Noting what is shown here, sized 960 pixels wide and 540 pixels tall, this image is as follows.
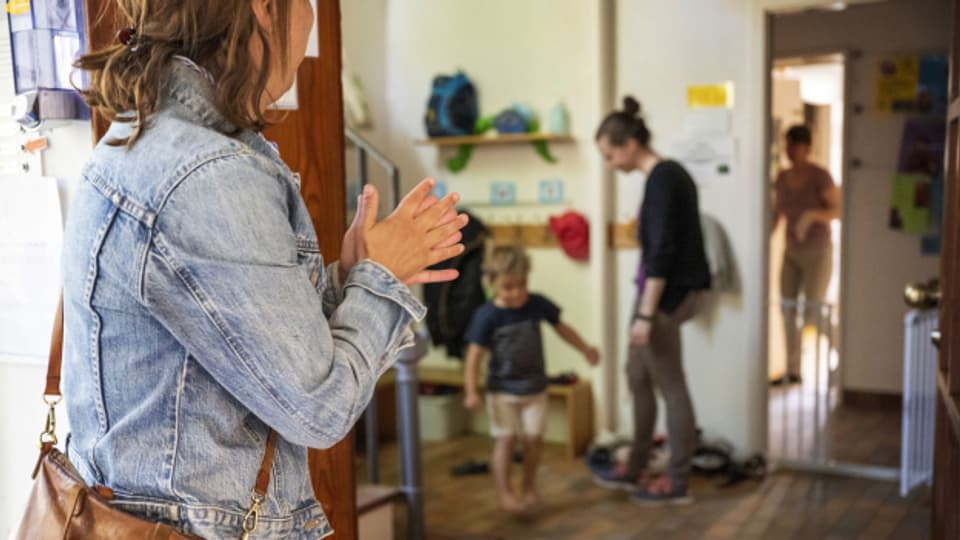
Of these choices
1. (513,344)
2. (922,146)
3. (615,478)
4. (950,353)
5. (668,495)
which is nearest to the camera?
(950,353)

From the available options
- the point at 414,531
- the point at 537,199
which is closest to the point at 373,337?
the point at 414,531

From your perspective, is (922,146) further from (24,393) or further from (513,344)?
(24,393)

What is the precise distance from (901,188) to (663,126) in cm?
144

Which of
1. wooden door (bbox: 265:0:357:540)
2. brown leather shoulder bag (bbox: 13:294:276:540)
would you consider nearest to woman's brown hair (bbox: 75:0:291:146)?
brown leather shoulder bag (bbox: 13:294:276:540)

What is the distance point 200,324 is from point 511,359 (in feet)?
8.95

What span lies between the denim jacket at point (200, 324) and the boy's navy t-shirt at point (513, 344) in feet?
8.45

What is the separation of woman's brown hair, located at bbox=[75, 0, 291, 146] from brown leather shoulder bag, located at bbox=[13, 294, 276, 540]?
0.35m

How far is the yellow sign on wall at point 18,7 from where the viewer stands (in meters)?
1.49

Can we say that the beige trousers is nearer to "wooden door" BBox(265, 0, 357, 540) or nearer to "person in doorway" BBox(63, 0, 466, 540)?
"wooden door" BBox(265, 0, 357, 540)

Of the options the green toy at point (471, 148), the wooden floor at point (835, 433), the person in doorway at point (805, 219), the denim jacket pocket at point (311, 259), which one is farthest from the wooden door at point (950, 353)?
the person in doorway at point (805, 219)

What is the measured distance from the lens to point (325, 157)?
175cm

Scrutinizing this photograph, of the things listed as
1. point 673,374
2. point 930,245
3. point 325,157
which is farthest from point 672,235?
point 930,245

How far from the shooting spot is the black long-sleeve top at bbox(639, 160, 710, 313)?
3.46 m

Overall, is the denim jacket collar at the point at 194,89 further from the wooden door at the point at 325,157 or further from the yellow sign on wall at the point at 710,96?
the yellow sign on wall at the point at 710,96
